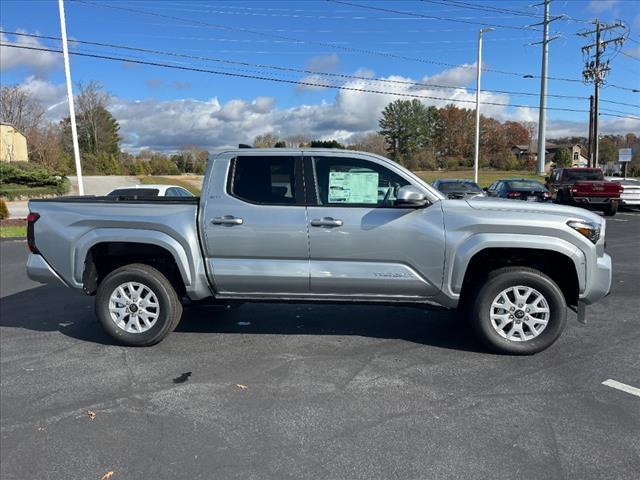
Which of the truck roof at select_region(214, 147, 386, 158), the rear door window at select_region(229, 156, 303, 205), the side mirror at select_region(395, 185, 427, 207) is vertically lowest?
the side mirror at select_region(395, 185, 427, 207)

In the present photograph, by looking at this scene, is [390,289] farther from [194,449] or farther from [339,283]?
[194,449]

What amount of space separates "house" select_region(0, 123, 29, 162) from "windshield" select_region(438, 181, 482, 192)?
43.0 metres

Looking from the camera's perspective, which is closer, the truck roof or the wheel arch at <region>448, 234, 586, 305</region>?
the wheel arch at <region>448, 234, 586, 305</region>

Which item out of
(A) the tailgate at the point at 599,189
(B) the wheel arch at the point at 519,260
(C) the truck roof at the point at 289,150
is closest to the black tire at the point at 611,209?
(A) the tailgate at the point at 599,189

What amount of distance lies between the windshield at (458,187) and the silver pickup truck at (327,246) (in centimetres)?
1353

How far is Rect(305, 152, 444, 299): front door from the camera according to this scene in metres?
4.37

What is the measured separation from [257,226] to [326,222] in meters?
0.65

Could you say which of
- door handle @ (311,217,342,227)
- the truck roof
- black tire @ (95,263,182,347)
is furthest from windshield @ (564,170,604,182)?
black tire @ (95,263,182,347)

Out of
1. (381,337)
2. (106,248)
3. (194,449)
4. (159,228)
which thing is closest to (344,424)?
(194,449)

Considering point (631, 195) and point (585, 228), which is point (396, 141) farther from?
point (585, 228)

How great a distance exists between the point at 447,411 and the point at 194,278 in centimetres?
258

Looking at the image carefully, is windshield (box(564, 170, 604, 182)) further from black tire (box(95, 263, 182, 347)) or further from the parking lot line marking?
black tire (box(95, 263, 182, 347))

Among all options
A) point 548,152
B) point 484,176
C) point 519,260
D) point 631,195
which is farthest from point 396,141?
point 519,260

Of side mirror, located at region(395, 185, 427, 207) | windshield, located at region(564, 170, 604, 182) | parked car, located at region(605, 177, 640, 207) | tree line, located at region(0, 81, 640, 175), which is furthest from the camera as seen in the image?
tree line, located at region(0, 81, 640, 175)
